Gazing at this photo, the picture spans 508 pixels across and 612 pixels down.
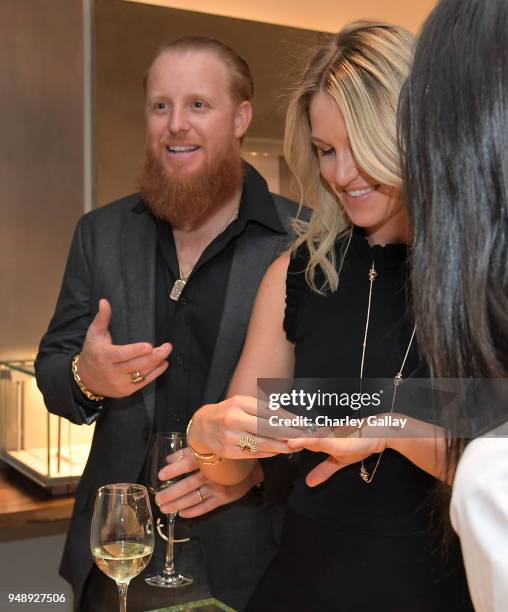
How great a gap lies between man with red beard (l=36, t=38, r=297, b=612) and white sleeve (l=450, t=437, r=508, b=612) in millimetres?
1361

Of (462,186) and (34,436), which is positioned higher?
(462,186)

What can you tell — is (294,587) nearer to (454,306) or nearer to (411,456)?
(411,456)

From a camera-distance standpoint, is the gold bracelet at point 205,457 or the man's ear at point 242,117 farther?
the man's ear at point 242,117

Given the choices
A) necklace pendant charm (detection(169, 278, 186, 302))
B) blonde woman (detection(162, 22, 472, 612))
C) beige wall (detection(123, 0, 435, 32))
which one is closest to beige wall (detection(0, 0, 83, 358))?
beige wall (detection(123, 0, 435, 32))

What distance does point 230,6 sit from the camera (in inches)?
162

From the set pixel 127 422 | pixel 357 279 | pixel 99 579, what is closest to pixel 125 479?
pixel 127 422

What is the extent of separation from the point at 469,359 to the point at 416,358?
925 millimetres

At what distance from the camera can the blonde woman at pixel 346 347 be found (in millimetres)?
1517

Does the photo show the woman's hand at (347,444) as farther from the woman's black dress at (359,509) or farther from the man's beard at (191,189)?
the man's beard at (191,189)

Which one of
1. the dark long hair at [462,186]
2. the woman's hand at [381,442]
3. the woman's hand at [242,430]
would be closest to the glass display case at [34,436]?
the woman's hand at [242,430]

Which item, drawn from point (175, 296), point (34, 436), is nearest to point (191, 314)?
Result: point (175, 296)

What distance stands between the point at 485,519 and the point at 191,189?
72.8 inches

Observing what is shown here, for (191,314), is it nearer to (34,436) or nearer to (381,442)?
(381,442)

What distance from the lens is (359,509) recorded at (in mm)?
1575
